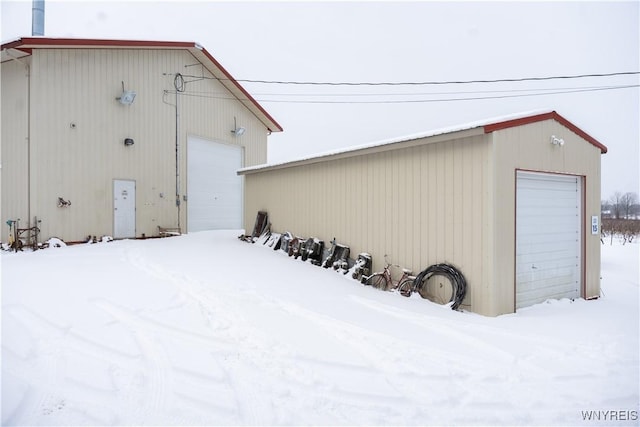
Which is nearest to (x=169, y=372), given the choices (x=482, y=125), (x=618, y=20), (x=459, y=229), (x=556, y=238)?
(x=459, y=229)

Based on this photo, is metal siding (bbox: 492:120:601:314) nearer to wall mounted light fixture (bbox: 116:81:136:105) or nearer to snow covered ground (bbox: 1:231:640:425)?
snow covered ground (bbox: 1:231:640:425)

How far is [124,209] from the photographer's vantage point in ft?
35.7

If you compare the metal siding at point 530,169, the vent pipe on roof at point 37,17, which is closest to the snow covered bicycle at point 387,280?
the metal siding at point 530,169

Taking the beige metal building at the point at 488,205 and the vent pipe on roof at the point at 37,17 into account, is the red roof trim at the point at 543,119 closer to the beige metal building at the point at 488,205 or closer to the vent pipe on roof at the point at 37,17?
the beige metal building at the point at 488,205

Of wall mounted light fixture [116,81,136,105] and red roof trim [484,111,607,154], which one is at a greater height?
wall mounted light fixture [116,81,136,105]

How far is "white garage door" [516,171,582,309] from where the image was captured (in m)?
5.91

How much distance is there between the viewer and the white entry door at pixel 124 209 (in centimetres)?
1071

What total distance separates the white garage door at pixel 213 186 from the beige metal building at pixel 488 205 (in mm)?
6303

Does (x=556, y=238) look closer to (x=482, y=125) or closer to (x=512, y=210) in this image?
(x=512, y=210)

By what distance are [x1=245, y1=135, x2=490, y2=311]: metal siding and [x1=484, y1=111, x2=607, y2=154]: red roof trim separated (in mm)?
204

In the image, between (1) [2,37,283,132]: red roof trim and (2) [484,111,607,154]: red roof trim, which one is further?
(1) [2,37,283,132]: red roof trim

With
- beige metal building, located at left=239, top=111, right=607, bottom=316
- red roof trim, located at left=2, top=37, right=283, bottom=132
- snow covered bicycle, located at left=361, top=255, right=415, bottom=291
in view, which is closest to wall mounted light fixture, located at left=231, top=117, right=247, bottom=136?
red roof trim, located at left=2, top=37, right=283, bottom=132

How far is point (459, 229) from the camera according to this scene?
18.8ft

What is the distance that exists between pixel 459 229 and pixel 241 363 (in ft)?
12.4
